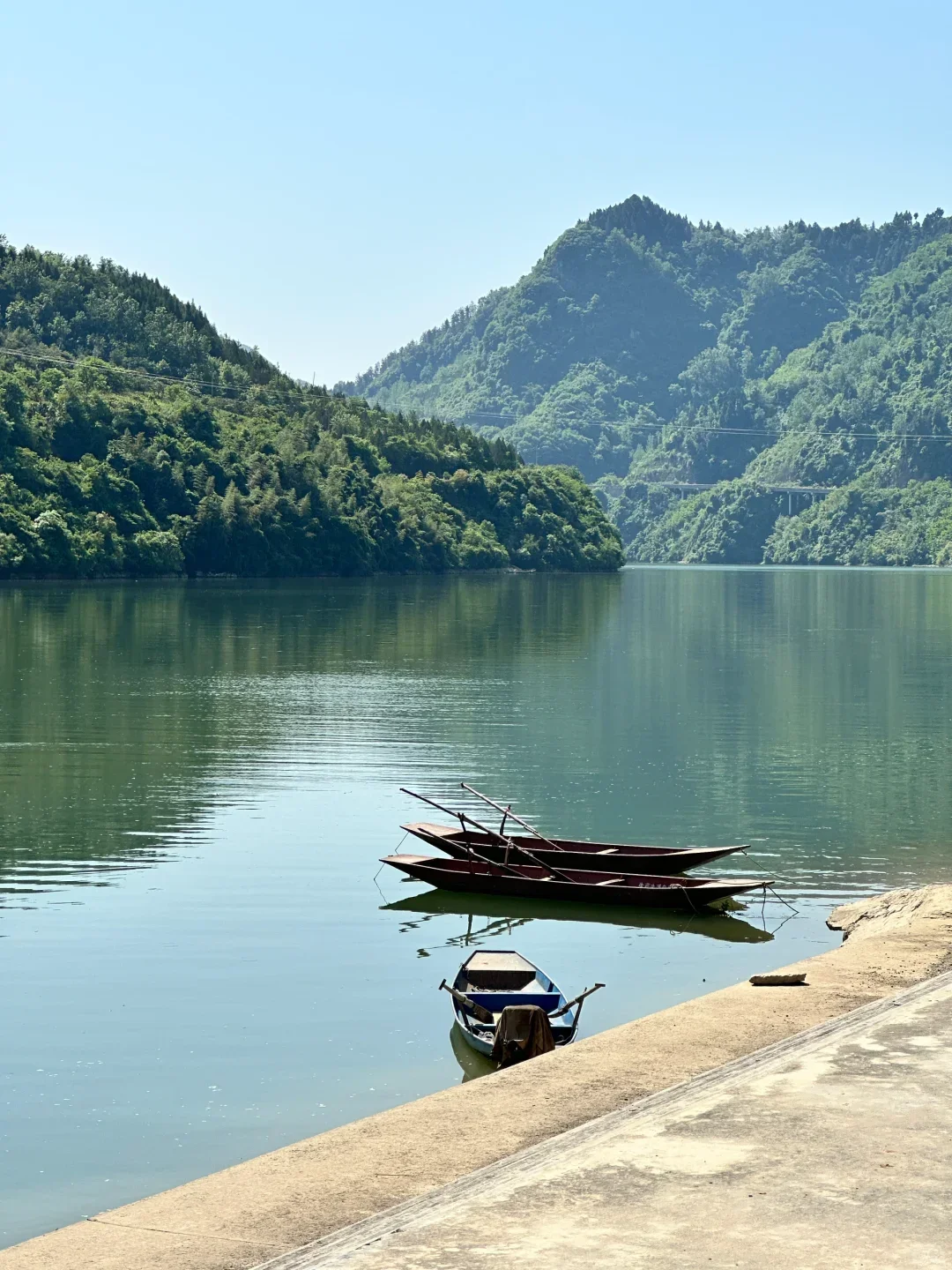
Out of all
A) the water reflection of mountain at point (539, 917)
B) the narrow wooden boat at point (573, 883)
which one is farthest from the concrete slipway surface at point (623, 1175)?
the narrow wooden boat at point (573, 883)

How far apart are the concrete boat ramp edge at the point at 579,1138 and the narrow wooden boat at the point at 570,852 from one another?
10604 millimetres

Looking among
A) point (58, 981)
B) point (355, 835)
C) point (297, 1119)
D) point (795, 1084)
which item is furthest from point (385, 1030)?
point (355, 835)

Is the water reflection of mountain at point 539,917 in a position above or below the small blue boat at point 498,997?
below

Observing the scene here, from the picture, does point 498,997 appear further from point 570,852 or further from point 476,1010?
point 570,852

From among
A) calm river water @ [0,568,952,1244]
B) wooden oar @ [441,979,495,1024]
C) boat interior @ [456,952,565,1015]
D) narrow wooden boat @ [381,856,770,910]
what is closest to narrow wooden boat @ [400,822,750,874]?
narrow wooden boat @ [381,856,770,910]

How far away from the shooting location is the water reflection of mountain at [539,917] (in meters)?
28.7

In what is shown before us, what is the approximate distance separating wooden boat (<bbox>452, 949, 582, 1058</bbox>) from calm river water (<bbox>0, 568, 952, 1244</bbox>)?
0.57 meters

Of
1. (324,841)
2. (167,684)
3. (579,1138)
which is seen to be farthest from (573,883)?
(167,684)

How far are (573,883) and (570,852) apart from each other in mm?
1600

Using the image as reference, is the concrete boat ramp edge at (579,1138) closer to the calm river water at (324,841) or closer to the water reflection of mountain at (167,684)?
the calm river water at (324,841)

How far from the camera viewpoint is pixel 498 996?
21219 mm

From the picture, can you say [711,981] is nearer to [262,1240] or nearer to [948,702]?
[262,1240]

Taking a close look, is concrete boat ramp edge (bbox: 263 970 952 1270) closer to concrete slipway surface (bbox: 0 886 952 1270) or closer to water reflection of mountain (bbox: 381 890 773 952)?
concrete slipway surface (bbox: 0 886 952 1270)

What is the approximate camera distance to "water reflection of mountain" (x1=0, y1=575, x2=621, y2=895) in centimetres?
3734
